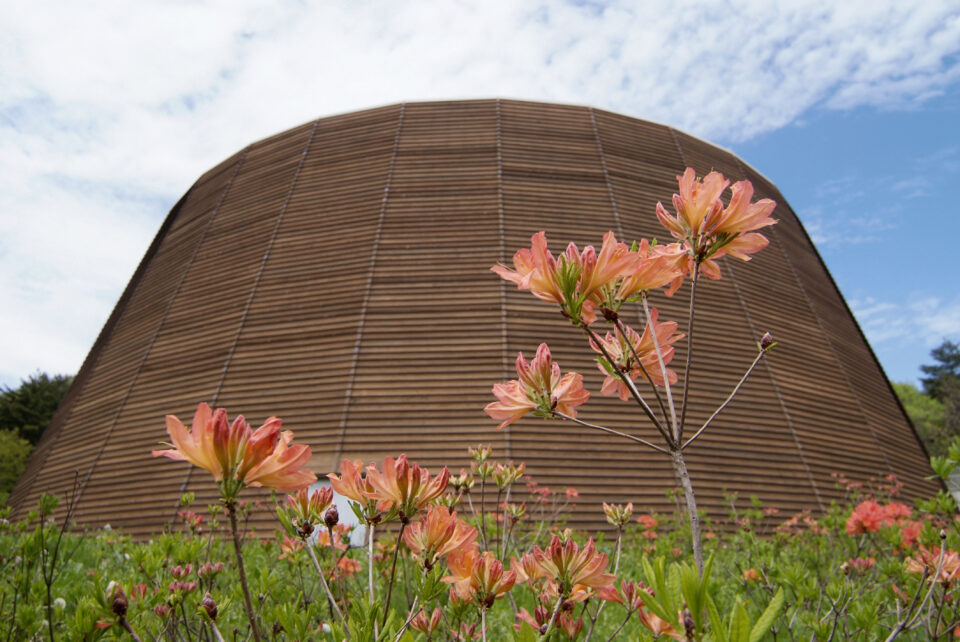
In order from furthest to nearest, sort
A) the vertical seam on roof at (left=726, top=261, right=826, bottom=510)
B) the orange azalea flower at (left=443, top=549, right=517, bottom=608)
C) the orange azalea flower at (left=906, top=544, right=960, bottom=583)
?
1. the vertical seam on roof at (left=726, top=261, right=826, bottom=510)
2. the orange azalea flower at (left=906, top=544, right=960, bottom=583)
3. the orange azalea flower at (left=443, top=549, right=517, bottom=608)

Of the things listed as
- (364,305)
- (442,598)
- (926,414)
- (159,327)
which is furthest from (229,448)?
(926,414)

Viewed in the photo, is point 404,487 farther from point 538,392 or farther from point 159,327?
point 159,327

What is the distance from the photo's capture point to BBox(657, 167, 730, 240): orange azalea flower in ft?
3.17

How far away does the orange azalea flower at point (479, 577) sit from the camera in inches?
Answer: 37.3

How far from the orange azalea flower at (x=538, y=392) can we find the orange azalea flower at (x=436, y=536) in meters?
0.19

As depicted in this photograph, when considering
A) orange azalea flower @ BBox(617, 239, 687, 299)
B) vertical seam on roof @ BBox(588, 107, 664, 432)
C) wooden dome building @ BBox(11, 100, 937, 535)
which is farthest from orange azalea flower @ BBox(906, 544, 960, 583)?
vertical seam on roof @ BBox(588, 107, 664, 432)

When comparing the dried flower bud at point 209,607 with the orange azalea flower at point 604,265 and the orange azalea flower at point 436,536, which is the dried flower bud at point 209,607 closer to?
the orange azalea flower at point 436,536

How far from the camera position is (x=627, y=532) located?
22.5 ft

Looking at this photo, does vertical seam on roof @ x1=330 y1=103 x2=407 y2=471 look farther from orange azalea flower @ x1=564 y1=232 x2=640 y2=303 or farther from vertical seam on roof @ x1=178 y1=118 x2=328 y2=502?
orange azalea flower @ x1=564 y1=232 x2=640 y2=303

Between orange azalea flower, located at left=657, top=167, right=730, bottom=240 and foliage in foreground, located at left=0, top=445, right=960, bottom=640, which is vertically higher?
orange azalea flower, located at left=657, top=167, right=730, bottom=240

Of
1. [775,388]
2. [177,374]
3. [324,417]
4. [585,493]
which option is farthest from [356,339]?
[775,388]

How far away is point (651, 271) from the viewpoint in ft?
3.09

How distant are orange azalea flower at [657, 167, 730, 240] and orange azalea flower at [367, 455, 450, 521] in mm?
623

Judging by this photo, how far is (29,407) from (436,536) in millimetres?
26010
